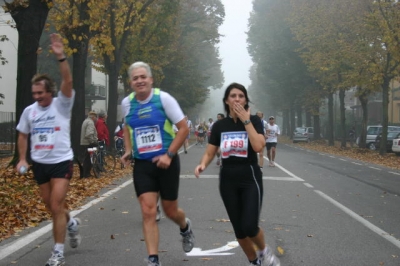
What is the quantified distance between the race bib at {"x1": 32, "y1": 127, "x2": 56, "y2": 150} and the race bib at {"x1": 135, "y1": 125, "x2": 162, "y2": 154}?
87cm

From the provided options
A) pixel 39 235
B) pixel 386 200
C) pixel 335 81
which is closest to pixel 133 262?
pixel 39 235

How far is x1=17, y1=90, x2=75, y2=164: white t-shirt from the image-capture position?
596 centimetres

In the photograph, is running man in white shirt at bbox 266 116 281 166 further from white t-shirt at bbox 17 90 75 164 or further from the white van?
the white van

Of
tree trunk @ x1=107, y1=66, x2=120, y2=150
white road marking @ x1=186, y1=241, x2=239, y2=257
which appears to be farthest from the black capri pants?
tree trunk @ x1=107, y1=66, x2=120, y2=150

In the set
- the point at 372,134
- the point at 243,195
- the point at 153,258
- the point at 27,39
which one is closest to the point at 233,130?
the point at 243,195

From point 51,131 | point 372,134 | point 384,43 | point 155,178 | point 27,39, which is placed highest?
point 384,43

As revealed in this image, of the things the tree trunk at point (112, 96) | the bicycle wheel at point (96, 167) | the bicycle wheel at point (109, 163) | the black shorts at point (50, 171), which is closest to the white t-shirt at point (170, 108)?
the black shorts at point (50, 171)

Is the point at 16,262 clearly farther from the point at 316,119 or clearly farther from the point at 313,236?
the point at 316,119

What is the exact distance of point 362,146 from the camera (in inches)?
1556

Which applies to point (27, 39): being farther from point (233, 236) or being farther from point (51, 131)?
point (51, 131)

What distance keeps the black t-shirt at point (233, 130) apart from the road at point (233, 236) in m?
1.28

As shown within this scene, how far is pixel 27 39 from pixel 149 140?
9663 millimetres

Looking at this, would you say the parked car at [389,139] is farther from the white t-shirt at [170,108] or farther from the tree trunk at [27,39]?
the white t-shirt at [170,108]

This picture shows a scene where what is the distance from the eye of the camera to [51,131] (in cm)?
598
